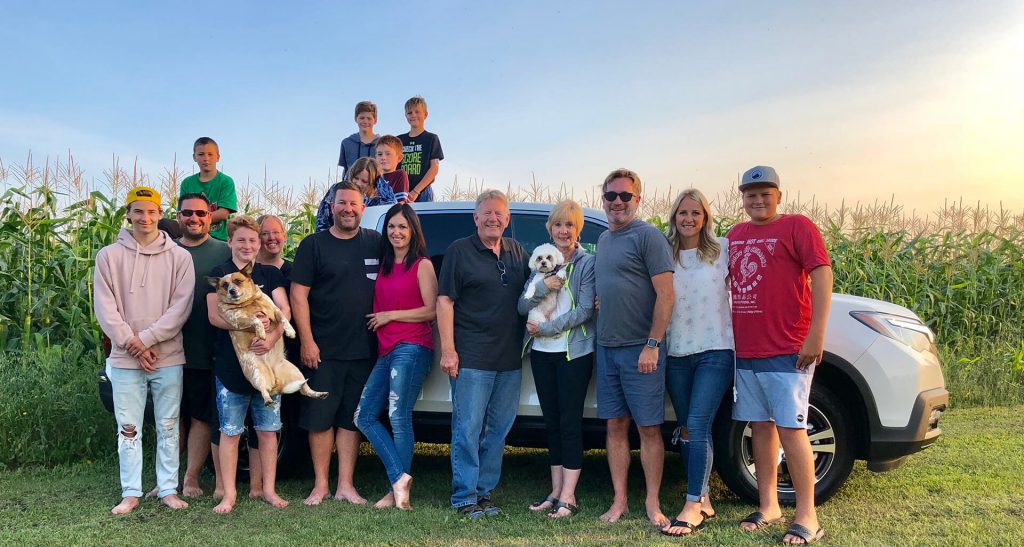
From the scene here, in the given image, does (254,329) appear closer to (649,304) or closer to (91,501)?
(91,501)

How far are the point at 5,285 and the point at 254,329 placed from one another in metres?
4.74

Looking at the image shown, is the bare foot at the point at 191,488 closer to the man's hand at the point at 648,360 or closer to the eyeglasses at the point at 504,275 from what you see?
the eyeglasses at the point at 504,275

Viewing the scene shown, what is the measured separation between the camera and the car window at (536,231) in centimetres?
480

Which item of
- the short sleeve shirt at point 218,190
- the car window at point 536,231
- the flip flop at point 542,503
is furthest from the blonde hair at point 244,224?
the flip flop at point 542,503

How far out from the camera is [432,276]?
4488 mm

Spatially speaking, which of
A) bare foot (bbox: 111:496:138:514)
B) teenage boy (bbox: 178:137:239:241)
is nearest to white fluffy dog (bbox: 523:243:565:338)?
bare foot (bbox: 111:496:138:514)

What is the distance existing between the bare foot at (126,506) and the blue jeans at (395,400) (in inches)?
56.9

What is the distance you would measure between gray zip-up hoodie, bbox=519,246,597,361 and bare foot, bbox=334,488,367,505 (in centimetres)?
158

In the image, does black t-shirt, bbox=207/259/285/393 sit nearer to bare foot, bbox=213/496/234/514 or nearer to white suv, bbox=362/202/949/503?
bare foot, bbox=213/496/234/514

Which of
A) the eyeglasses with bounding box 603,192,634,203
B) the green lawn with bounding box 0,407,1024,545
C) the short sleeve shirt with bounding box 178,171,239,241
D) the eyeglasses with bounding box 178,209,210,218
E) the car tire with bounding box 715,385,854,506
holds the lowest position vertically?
the green lawn with bounding box 0,407,1024,545

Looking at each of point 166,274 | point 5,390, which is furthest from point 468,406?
point 5,390

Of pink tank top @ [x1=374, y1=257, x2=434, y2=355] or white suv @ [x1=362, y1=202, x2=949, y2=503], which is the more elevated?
pink tank top @ [x1=374, y1=257, x2=434, y2=355]

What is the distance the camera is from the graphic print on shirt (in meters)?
3.92

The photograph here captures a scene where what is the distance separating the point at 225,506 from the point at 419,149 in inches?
156
